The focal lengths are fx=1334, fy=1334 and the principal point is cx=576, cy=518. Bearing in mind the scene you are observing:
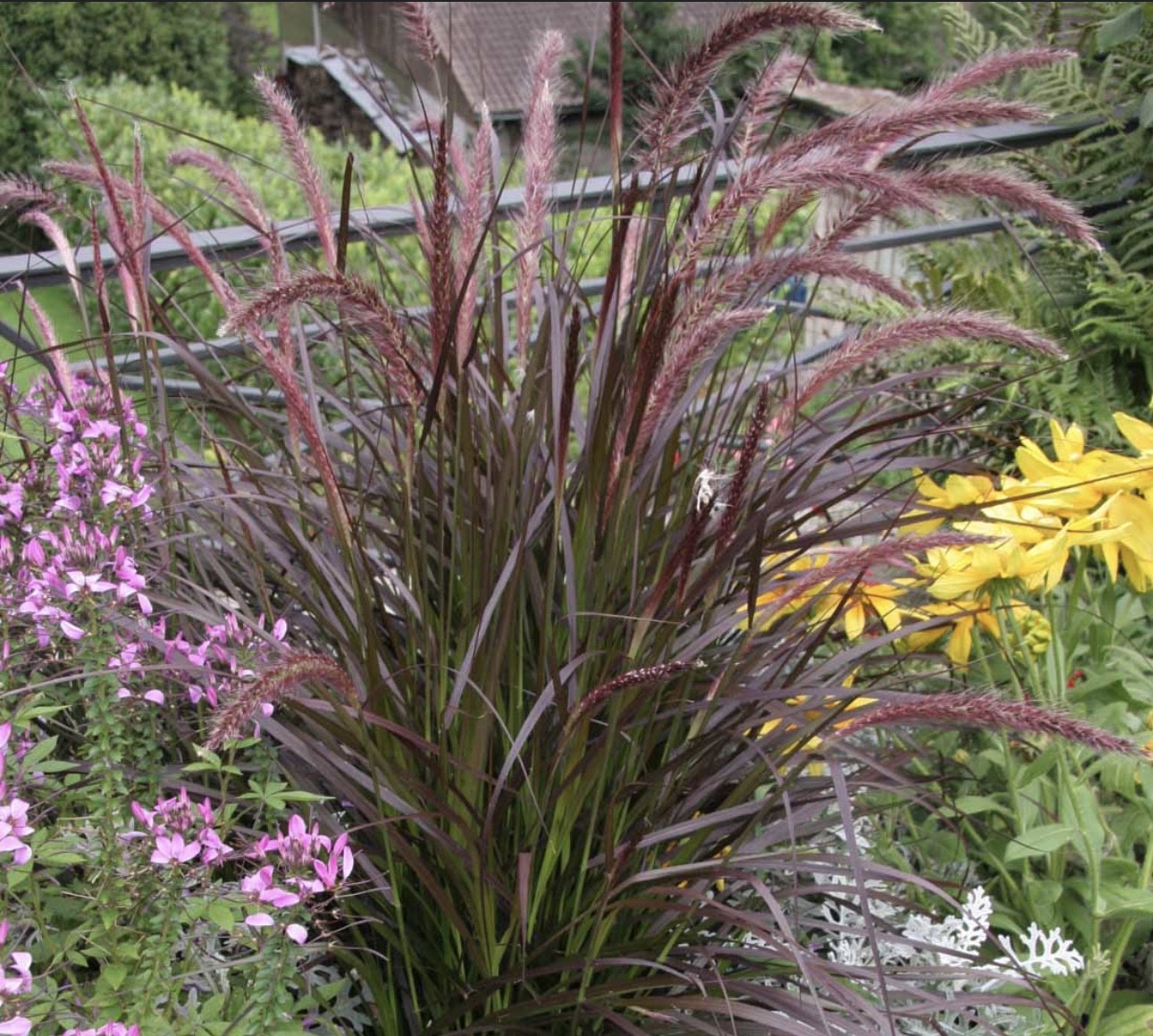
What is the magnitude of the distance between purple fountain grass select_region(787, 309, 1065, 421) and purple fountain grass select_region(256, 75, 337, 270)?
576 mm

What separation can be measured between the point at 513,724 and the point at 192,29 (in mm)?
18056

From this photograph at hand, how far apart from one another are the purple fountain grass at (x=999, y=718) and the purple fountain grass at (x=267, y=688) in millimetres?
494

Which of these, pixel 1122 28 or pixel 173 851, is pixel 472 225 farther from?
pixel 1122 28

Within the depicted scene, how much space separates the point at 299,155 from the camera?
1525 millimetres

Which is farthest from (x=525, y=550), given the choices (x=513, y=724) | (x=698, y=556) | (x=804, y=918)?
(x=804, y=918)

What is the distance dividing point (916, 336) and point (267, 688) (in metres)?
0.85

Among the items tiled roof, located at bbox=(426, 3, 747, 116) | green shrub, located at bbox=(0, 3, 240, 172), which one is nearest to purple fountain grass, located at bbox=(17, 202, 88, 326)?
green shrub, located at bbox=(0, 3, 240, 172)

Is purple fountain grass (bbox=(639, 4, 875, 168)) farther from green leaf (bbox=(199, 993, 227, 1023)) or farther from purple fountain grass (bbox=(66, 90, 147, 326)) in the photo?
green leaf (bbox=(199, 993, 227, 1023))

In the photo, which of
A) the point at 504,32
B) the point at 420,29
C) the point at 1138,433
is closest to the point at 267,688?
the point at 420,29

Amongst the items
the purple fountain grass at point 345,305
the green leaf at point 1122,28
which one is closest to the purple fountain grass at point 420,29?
the purple fountain grass at point 345,305

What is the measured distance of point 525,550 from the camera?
4.64ft

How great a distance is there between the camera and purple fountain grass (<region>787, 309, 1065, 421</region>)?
4.94ft

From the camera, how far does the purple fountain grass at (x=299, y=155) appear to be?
1522mm

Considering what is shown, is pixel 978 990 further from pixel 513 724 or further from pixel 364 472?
pixel 364 472
